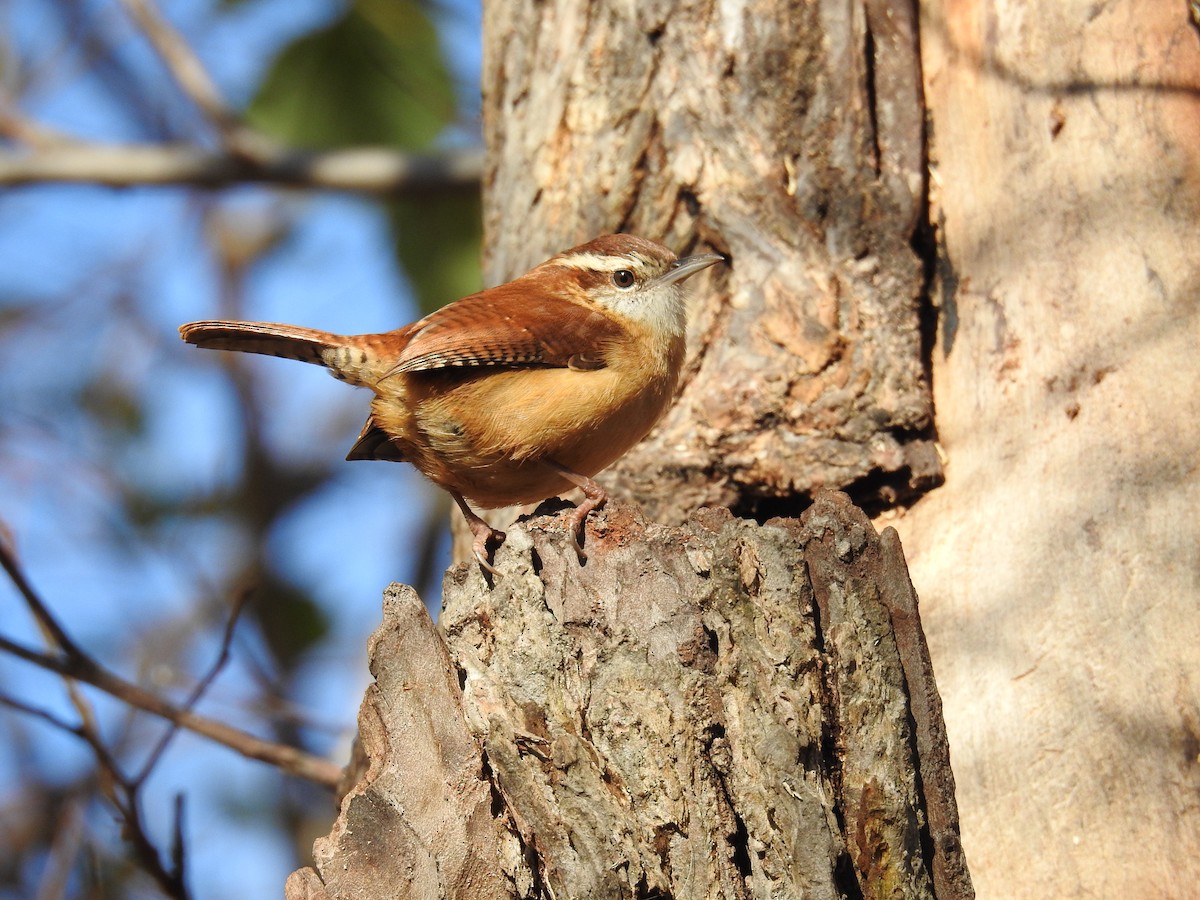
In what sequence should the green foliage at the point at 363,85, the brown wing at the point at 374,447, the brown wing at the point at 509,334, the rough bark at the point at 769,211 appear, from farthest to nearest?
the green foliage at the point at 363,85 < the brown wing at the point at 374,447 < the rough bark at the point at 769,211 < the brown wing at the point at 509,334

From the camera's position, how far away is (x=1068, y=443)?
11.0 feet

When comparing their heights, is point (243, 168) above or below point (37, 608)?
above

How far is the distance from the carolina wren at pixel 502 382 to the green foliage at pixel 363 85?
2.40 meters

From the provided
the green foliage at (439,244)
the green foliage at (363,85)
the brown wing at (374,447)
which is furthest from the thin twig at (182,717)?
the green foliage at (363,85)

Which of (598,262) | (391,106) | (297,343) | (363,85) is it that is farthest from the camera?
(391,106)

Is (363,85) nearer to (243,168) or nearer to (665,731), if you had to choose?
(243,168)

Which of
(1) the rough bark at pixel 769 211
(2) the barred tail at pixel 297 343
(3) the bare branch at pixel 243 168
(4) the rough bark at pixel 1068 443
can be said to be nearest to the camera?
(4) the rough bark at pixel 1068 443

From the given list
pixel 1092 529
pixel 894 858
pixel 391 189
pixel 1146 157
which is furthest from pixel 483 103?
pixel 894 858

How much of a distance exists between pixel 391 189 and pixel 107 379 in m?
4.78

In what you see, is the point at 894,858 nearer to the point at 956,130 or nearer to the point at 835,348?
the point at 835,348

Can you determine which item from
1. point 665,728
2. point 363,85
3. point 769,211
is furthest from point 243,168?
point 665,728

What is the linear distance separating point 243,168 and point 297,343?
2674mm

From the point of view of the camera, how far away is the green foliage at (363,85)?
18.8 feet

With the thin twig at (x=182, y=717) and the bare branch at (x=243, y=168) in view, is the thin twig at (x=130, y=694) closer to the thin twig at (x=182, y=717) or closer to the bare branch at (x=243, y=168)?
the thin twig at (x=182, y=717)
